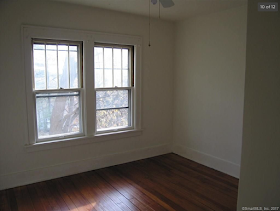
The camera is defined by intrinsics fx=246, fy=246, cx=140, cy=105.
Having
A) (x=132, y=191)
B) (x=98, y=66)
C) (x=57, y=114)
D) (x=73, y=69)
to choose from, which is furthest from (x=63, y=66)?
(x=132, y=191)

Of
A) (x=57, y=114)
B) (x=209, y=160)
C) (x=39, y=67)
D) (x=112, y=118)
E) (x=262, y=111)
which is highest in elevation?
(x=39, y=67)

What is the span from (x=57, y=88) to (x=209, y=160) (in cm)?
278

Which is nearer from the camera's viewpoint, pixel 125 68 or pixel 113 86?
pixel 113 86

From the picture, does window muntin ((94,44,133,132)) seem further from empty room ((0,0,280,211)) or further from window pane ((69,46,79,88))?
window pane ((69,46,79,88))

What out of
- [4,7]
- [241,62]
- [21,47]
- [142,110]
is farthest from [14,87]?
[241,62]

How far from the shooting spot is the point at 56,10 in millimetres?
3514

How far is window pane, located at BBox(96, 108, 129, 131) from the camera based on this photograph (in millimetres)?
4145

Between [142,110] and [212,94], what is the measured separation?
1.27 m

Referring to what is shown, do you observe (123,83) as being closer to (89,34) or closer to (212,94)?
(89,34)

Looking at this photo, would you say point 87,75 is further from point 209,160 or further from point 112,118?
point 209,160

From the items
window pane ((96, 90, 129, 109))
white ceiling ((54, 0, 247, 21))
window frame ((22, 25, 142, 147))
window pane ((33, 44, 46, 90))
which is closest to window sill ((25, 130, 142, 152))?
window frame ((22, 25, 142, 147))

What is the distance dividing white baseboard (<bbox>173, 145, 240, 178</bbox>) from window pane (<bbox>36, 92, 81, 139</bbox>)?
80.8 inches

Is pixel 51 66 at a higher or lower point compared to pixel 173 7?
lower

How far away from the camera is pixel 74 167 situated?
3.88 meters
